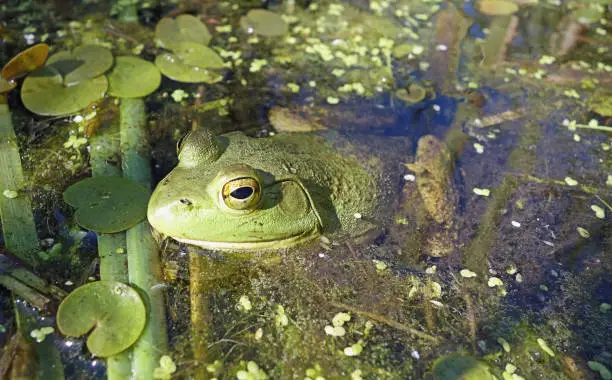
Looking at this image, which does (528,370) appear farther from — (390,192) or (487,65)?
(487,65)

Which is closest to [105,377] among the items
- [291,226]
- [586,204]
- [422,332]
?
[291,226]

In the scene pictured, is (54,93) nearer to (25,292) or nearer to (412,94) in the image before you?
(25,292)

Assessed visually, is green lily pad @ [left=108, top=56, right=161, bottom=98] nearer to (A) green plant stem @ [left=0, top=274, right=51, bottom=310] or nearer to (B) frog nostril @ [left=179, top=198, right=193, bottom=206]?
(B) frog nostril @ [left=179, top=198, right=193, bottom=206]

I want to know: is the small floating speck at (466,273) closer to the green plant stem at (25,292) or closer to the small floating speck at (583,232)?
the small floating speck at (583,232)

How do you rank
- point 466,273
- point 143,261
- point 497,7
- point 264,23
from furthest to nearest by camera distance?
point 497,7, point 264,23, point 466,273, point 143,261

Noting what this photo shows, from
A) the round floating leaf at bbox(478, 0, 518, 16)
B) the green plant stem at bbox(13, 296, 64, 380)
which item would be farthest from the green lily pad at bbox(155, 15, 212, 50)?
the round floating leaf at bbox(478, 0, 518, 16)

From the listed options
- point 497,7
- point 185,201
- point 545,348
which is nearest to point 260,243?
point 185,201
